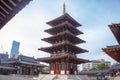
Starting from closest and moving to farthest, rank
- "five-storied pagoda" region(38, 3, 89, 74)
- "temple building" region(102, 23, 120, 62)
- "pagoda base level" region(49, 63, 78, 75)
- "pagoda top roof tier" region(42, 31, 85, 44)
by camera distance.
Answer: "temple building" region(102, 23, 120, 62), "pagoda base level" region(49, 63, 78, 75), "five-storied pagoda" region(38, 3, 89, 74), "pagoda top roof tier" region(42, 31, 85, 44)

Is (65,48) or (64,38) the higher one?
(64,38)

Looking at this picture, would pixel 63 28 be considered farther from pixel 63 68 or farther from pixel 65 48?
pixel 63 68

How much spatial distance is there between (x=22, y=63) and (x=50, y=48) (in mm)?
11840

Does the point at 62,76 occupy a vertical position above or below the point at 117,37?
below

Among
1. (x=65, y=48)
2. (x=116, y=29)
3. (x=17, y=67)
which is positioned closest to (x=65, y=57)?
(x=65, y=48)

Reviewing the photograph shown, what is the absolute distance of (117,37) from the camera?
7.73m

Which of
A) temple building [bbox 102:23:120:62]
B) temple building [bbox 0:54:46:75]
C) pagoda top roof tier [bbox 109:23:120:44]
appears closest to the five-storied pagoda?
temple building [bbox 0:54:46:75]

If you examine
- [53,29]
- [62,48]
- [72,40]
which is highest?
[53,29]

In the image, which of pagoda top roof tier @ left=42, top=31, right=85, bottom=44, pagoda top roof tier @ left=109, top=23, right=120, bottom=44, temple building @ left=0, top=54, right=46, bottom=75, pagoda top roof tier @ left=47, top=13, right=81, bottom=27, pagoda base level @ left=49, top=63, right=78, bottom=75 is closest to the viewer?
pagoda top roof tier @ left=109, top=23, right=120, bottom=44

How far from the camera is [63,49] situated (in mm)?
27703

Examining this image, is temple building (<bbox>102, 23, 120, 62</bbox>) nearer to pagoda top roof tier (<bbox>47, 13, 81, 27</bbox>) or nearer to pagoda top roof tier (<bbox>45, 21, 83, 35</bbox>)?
pagoda top roof tier (<bbox>45, 21, 83, 35</bbox>)

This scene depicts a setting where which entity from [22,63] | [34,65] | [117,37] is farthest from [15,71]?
[117,37]

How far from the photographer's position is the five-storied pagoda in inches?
1044

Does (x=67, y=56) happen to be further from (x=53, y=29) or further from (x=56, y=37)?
(x=53, y=29)
